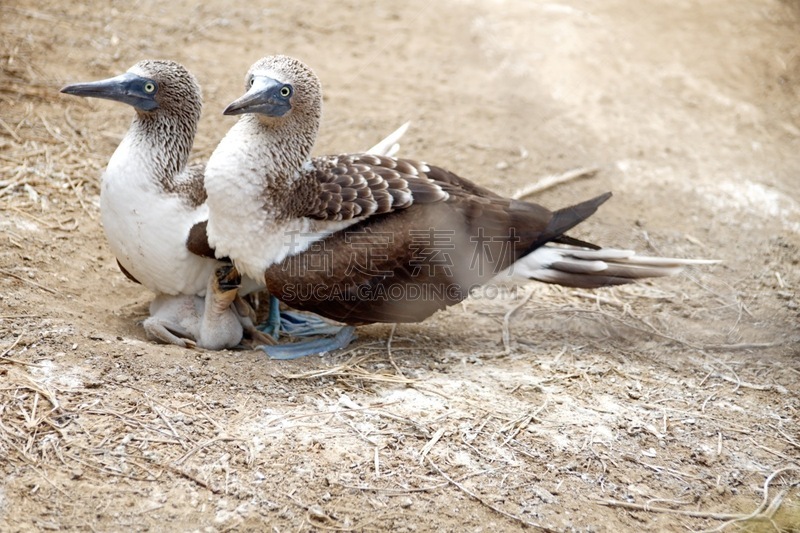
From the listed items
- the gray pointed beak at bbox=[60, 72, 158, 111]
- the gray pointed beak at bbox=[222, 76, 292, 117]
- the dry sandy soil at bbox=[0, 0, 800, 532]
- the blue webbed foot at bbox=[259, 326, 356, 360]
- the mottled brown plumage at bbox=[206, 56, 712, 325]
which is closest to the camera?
the dry sandy soil at bbox=[0, 0, 800, 532]

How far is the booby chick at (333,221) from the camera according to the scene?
438 cm

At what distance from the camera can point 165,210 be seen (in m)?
4.61

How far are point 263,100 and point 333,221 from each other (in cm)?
77

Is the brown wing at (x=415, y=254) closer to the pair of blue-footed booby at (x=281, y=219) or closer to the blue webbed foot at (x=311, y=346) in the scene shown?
the pair of blue-footed booby at (x=281, y=219)

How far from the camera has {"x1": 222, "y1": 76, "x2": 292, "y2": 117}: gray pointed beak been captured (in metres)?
4.22

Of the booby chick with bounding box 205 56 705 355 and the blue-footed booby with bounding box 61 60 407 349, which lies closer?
the booby chick with bounding box 205 56 705 355

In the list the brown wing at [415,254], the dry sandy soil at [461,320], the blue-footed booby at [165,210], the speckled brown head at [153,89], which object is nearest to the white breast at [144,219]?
the blue-footed booby at [165,210]

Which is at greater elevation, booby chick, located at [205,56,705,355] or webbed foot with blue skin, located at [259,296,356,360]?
booby chick, located at [205,56,705,355]

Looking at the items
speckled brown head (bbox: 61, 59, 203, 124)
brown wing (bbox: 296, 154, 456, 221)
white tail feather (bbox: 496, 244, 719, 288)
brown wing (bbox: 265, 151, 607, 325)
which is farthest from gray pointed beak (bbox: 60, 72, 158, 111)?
white tail feather (bbox: 496, 244, 719, 288)

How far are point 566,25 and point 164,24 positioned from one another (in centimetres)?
420

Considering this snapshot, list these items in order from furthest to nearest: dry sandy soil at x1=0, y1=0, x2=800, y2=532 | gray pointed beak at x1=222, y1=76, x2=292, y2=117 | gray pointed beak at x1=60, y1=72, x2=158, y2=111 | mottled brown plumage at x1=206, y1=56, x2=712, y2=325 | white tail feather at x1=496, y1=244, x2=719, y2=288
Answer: white tail feather at x1=496, y1=244, x2=719, y2=288 < gray pointed beak at x1=60, y1=72, x2=158, y2=111 < mottled brown plumage at x1=206, y1=56, x2=712, y2=325 < gray pointed beak at x1=222, y1=76, x2=292, y2=117 < dry sandy soil at x1=0, y1=0, x2=800, y2=532

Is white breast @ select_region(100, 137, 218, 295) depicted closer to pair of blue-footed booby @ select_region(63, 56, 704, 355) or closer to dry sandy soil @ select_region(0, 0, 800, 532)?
pair of blue-footed booby @ select_region(63, 56, 704, 355)

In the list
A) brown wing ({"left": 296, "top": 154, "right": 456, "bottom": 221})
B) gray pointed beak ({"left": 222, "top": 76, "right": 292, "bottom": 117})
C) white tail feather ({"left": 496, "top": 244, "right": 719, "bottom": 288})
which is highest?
gray pointed beak ({"left": 222, "top": 76, "right": 292, "bottom": 117})

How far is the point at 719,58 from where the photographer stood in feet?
28.5
